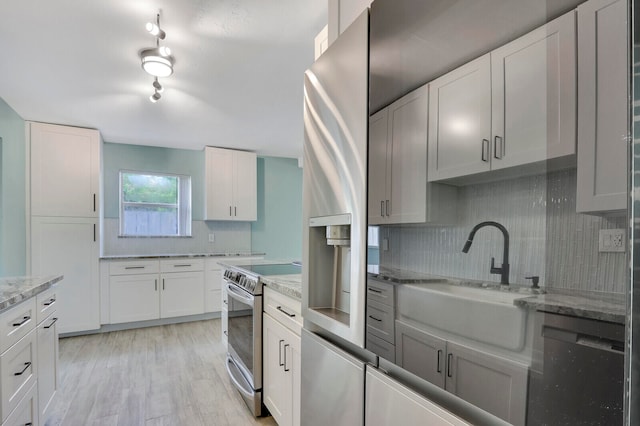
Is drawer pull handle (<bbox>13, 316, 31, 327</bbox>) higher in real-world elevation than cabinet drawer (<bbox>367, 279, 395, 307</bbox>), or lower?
lower

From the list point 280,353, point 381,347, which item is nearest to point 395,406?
point 381,347

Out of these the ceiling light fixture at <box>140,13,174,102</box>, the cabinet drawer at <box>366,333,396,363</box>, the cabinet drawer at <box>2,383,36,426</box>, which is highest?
the ceiling light fixture at <box>140,13,174,102</box>

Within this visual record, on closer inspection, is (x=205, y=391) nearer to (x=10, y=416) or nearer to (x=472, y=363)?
(x=10, y=416)

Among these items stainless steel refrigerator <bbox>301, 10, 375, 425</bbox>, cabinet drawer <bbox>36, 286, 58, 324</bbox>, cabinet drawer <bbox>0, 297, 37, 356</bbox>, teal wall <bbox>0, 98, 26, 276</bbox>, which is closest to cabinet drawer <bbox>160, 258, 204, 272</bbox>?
teal wall <bbox>0, 98, 26, 276</bbox>

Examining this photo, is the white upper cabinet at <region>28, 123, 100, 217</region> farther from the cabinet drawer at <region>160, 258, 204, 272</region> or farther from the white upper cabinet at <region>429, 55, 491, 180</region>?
the white upper cabinet at <region>429, 55, 491, 180</region>

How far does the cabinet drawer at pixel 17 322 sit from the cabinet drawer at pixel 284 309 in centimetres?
118

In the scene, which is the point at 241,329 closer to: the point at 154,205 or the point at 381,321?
the point at 381,321

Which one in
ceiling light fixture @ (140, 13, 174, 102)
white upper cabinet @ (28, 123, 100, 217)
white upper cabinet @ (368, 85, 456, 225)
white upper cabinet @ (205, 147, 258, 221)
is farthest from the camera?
white upper cabinet @ (205, 147, 258, 221)

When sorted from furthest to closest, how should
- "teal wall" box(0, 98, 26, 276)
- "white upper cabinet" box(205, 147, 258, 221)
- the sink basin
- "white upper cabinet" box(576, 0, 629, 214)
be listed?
1. "white upper cabinet" box(205, 147, 258, 221)
2. "teal wall" box(0, 98, 26, 276)
3. the sink basin
4. "white upper cabinet" box(576, 0, 629, 214)

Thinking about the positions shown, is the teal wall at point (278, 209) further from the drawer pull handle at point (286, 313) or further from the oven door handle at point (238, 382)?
the drawer pull handle at point (286, 313)

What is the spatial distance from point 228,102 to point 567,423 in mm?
3175

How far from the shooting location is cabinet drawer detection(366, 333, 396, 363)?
793mm

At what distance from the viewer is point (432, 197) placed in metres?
0.66

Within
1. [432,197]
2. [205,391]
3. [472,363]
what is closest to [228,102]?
[205,391]
